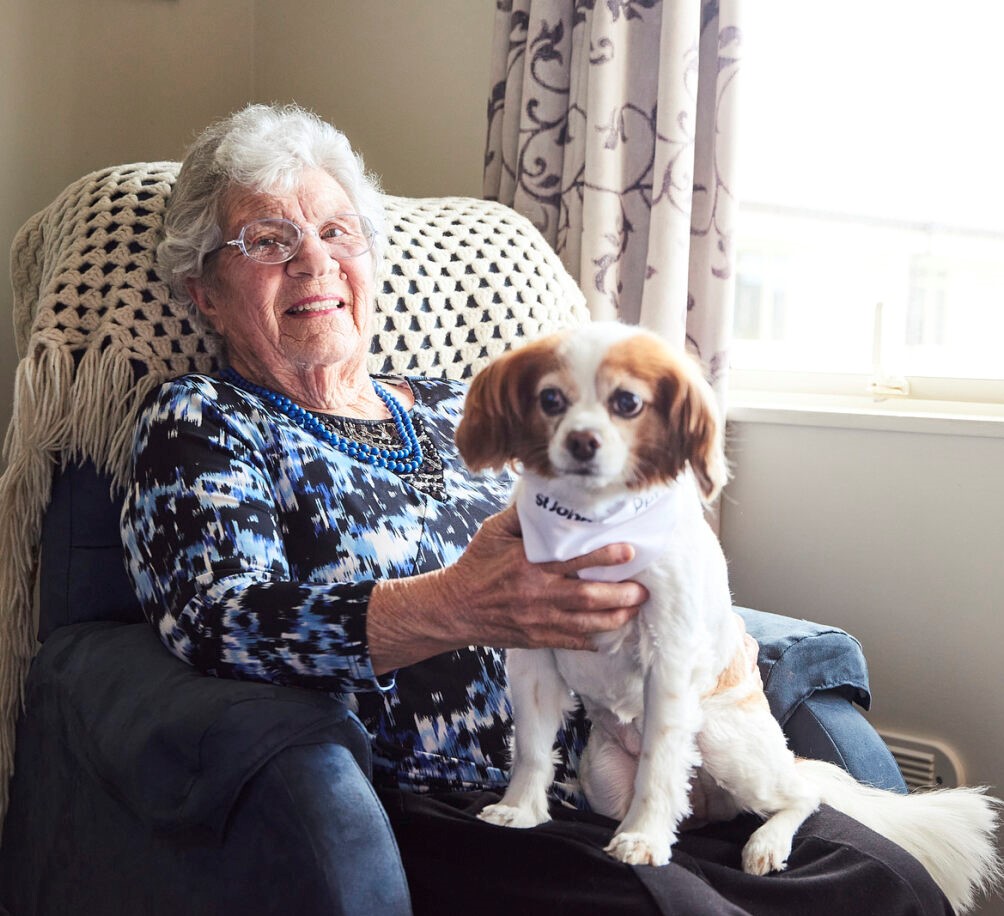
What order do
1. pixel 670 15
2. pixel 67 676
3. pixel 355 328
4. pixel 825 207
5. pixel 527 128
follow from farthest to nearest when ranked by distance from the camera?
pixel 825 207, pixel 527 128, pixel 670 15, pixel 355 328, pixel 67 676

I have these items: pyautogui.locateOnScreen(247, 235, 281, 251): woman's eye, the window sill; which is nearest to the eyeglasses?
pyautogui.locateOnScreen(247, 235, 281, 251): woman's eye

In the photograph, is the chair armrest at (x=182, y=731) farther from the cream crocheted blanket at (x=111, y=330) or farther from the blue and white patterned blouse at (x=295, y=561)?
the cream crocheted blanket at (x=111, y=330)

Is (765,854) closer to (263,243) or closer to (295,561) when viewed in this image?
(295,561)

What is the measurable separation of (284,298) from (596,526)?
2.02 ft

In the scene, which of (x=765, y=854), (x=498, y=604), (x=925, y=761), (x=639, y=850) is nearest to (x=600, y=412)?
(x=498, y=604)

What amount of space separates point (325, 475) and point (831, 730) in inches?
28.6

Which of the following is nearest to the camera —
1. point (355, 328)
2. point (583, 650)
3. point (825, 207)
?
point (583, 650)

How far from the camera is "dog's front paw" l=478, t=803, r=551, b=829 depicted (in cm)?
102

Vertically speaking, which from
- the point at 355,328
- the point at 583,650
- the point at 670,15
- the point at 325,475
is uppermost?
the point at 670,15

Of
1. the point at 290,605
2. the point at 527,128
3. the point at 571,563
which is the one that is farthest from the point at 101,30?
Answer: the point at 571,563

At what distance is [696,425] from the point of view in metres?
0.87

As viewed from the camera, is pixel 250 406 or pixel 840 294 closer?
pixel 250 406

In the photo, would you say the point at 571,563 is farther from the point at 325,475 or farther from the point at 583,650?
the point at 325,475

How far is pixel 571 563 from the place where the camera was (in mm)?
970
